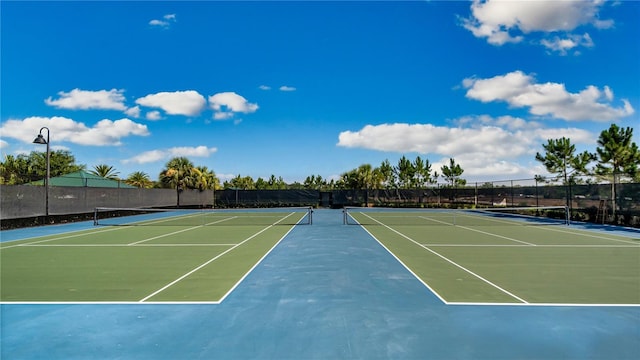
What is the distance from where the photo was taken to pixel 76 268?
9383mm

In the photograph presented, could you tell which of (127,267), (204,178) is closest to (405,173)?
(204,178)

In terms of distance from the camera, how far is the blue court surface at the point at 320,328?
14.8 ft

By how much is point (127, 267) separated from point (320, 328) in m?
6.45

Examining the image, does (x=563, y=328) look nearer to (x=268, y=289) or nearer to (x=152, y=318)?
(x=268, y=289)

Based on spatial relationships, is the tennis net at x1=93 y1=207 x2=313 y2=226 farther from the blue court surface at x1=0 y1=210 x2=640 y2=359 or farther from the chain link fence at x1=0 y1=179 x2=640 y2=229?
the blue court surface at x1=0 y1=210 x2=640 y2=359

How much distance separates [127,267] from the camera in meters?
9.45

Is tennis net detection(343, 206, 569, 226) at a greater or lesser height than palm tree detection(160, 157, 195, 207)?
lesser

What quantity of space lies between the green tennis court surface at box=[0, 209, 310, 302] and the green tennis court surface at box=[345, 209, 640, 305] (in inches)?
175

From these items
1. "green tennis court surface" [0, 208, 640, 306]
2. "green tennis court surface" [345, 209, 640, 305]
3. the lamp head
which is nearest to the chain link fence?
the lamp head

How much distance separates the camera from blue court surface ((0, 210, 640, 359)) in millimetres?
4508

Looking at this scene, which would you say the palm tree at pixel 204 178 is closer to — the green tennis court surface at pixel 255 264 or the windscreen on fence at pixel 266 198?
the windscreen on fence at pixel 266 198

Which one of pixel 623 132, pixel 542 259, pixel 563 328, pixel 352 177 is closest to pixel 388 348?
pixel 563 328

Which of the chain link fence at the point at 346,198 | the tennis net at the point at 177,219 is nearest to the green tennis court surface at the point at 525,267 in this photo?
the chain link fence at the point at 346,198

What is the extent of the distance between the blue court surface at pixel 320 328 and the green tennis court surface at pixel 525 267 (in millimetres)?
566
